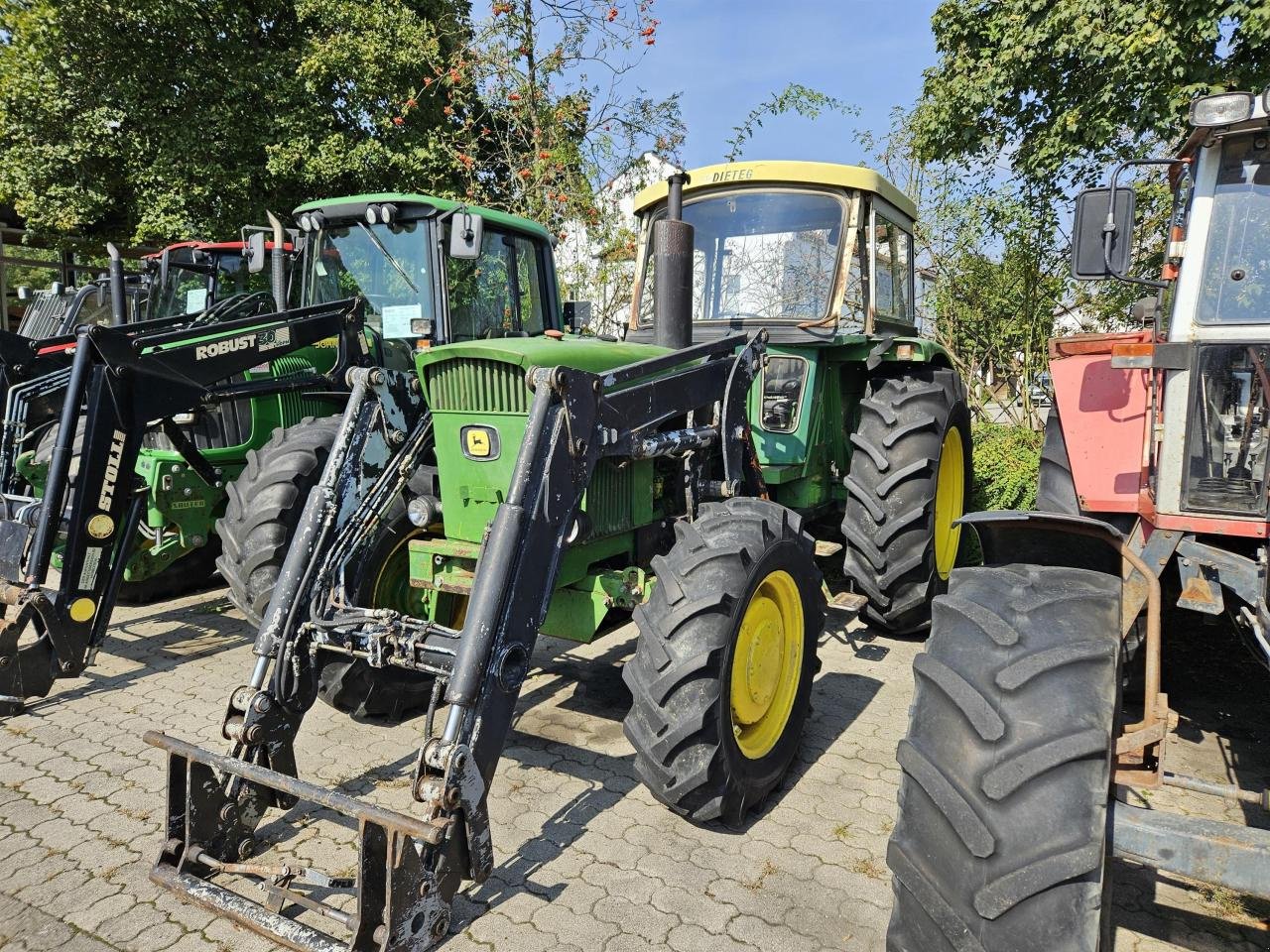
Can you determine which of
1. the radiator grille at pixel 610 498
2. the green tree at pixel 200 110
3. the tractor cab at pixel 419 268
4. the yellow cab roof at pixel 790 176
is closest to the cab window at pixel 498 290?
the tractor cab at pixel 419 268

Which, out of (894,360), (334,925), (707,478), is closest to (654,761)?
(334,925)

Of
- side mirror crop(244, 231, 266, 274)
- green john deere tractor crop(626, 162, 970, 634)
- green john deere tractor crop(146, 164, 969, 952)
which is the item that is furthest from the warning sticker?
green john deere tractor crop(626, 162, 970, 634)

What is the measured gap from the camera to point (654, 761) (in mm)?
2811

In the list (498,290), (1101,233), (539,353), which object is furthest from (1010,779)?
(498,290)

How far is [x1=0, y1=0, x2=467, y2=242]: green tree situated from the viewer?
11195 millimetres

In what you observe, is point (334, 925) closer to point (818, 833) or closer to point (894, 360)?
point (818, 833)

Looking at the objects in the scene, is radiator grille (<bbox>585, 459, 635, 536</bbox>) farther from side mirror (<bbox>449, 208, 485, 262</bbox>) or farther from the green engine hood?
side mirror (<bbox>449, 208, 485, 262</bbox>)

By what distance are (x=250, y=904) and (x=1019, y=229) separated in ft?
30.8

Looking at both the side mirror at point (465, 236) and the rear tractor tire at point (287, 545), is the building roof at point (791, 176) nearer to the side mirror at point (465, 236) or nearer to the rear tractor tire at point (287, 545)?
the side mirror at point (465, 236)

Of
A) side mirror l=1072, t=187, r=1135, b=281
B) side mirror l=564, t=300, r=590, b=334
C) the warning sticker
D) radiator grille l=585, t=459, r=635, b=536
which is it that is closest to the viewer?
side mirror l=1072, t=187, r=1135, b=281

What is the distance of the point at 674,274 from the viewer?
395 centimetres

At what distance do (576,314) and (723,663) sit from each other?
385 cm

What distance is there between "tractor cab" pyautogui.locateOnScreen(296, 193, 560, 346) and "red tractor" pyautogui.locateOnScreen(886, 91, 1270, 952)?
11.2 ft

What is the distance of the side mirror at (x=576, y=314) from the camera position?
603cm
